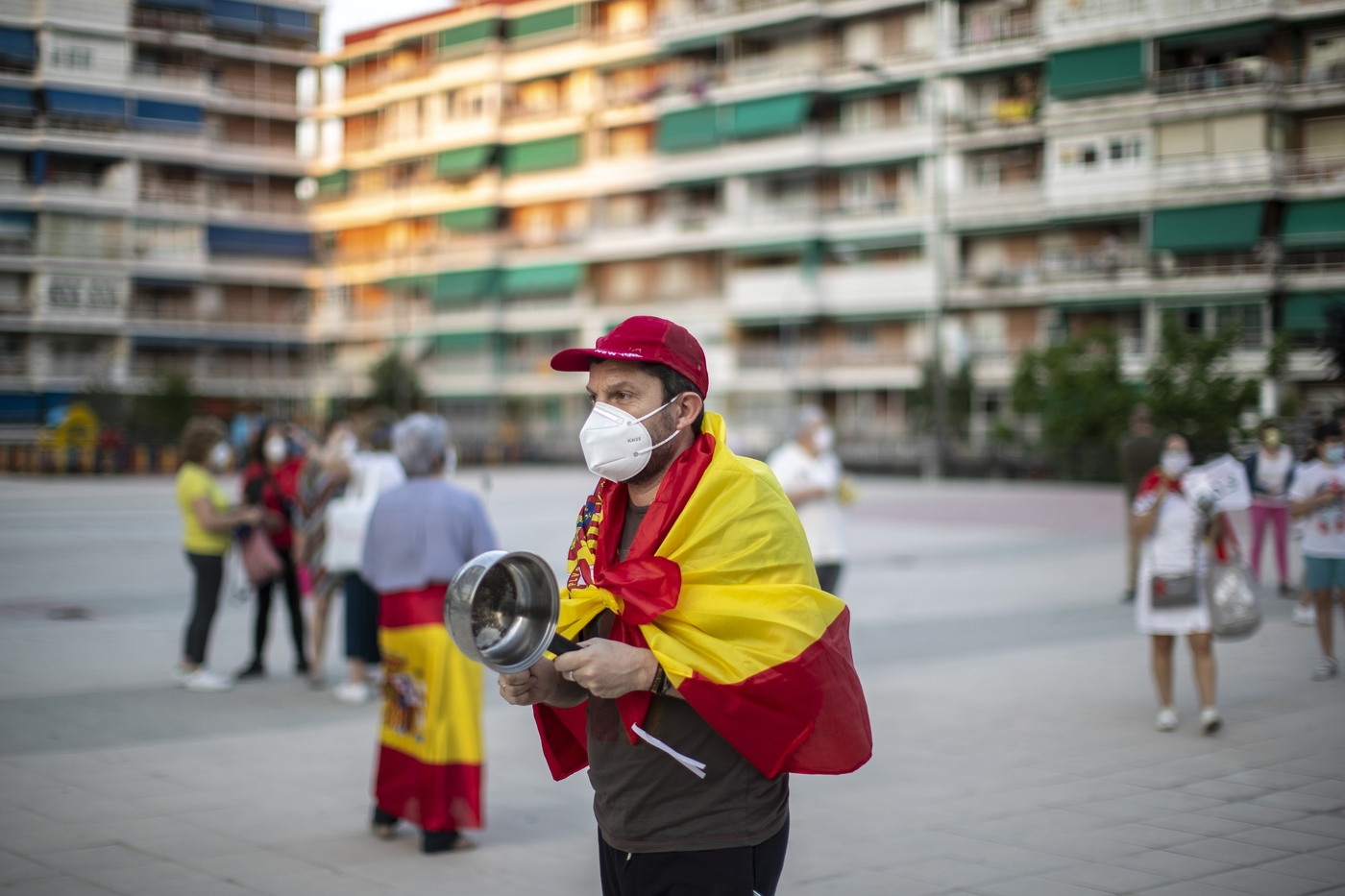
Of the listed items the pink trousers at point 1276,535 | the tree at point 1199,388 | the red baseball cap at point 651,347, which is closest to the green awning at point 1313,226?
the tree at point 1199,388

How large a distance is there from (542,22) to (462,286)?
1408 centimetres

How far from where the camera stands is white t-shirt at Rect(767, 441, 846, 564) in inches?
417

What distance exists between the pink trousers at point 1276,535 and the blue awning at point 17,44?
13806 millimetres

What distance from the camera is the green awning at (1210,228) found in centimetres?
4069

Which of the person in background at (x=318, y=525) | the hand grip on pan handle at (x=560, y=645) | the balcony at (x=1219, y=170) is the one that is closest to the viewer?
the hand grip on pan handle at (x=560, y=645)

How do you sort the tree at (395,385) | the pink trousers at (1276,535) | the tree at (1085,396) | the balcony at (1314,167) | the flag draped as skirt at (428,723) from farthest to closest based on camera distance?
the tree at (395,385)
the tree at (1085,396)
the balcony at (1314,167)
the pink trousers at (1276,535)
the flag draped as skirt at (428,723)

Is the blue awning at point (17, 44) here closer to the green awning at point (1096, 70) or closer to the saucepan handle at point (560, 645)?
the saucepan handle at point (560, 645)

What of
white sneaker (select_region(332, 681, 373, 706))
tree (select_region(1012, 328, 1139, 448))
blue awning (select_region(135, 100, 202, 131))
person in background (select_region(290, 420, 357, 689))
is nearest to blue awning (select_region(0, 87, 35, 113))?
person in background (select_region(290, 420, 357, 689))

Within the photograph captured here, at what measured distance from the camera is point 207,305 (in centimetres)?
6494

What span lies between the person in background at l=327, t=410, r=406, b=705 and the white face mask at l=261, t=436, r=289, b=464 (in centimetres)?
95

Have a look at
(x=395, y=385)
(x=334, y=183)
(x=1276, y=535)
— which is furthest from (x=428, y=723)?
(x=334, y=183)

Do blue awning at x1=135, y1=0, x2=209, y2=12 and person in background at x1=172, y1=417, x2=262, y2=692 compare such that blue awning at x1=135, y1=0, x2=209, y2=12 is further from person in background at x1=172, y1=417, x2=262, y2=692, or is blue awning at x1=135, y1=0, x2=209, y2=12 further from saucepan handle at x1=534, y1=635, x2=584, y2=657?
saucepan handle at x1=534, y1=635, x2=584, y2=657

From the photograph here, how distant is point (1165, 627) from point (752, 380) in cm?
4996

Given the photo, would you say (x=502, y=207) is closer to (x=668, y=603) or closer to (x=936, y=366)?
(x=936, y=366)
